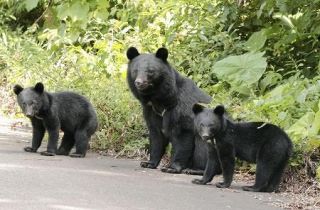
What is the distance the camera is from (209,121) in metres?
8.35

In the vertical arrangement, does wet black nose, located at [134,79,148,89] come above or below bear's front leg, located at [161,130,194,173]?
above

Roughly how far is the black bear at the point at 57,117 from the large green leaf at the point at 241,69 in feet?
6.55

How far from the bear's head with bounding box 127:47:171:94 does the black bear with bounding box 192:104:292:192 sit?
3.51ft

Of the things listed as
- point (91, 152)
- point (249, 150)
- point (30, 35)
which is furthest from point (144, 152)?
point (30, 35)

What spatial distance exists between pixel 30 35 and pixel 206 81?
9.64 m

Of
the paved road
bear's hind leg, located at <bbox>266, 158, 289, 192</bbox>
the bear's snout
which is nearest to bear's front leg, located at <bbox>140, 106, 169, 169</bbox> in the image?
the paved road

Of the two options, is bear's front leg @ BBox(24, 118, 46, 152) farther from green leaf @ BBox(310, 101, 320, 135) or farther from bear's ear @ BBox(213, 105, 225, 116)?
green leaf @ BBox(310, 101, 320, 135)

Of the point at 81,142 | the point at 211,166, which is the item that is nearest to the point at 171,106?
the point at 211,166

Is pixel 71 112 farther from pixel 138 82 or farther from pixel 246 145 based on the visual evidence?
pixel 246 145

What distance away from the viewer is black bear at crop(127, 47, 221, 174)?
9555 mm

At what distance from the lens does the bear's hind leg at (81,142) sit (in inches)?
417

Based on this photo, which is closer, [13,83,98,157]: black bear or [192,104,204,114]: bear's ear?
[192,104,204,114]: bear's ear

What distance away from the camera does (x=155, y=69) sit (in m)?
9.48

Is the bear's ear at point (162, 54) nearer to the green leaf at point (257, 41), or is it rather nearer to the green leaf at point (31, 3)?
the green leaf at point (31, 3)
